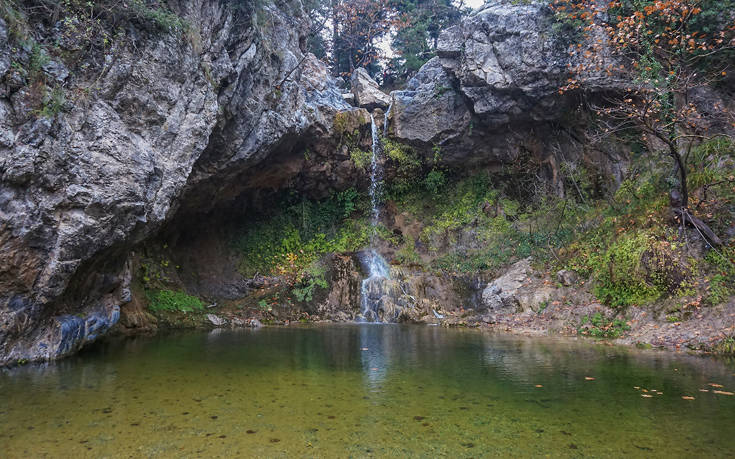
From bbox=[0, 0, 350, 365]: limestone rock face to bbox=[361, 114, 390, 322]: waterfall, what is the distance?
6.15m

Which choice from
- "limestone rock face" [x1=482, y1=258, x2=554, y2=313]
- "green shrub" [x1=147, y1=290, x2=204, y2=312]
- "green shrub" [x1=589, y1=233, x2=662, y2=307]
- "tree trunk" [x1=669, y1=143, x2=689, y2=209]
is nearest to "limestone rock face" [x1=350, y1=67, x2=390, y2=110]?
"limestone rock face" [x1=482, y1=258, x2=554, y2=313]

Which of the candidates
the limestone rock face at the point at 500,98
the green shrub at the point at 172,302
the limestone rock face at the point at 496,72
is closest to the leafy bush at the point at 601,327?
the limestone rock face at the point at 500,98

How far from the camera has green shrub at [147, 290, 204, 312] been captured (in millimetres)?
10352

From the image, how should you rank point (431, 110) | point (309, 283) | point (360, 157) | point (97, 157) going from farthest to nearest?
point (360, 157), point (431, 110), point (309, 283), point (97, 157)

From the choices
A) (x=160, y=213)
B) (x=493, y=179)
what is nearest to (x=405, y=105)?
(x=493, y=179)

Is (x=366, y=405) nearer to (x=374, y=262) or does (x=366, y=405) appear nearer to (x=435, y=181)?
(x=374, y=262)

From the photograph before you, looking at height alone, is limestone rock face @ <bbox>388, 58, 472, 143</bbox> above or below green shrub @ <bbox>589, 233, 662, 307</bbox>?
above

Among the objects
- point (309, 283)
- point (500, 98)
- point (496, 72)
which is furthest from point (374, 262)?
point (496, 72)

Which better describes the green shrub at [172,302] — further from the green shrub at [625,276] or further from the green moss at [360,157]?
the green shrub at [625,276]

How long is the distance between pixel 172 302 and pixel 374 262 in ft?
21.4

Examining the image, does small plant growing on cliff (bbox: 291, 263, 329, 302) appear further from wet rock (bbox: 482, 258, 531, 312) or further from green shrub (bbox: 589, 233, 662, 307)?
green shrub (bbox: 589, 233, 662, 307)

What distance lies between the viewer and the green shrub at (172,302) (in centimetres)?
1035

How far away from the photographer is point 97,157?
6.17 metres

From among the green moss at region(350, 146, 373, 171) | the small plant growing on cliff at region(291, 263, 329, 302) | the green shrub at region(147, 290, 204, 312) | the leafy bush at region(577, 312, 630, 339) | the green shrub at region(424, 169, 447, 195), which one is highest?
the green moss at region(350, 146, 373, 171)
